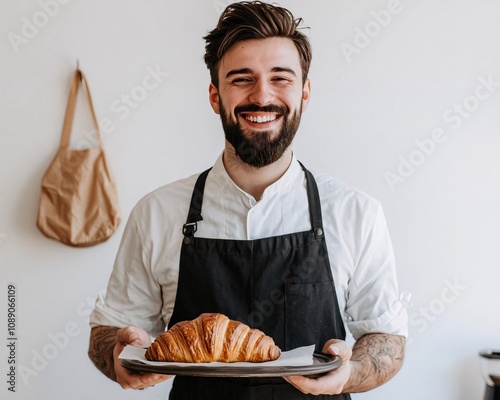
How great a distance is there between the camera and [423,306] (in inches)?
110

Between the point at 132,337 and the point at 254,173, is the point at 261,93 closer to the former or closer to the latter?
the point at 254,173

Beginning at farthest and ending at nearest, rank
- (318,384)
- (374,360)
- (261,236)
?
(261,236) → (374,360) → (318,384)

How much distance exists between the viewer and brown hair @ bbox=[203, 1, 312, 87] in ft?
5.55

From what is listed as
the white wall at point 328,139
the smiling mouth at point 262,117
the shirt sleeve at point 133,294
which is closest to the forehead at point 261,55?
the smiling mouth at point 262,117

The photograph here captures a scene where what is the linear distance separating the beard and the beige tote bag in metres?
1.32

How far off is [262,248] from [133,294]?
0.33m

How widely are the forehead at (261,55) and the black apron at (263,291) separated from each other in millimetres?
394

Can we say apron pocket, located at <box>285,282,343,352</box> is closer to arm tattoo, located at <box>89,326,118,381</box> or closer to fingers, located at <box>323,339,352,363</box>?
fingers, located at <box>323,339,352,363</box>

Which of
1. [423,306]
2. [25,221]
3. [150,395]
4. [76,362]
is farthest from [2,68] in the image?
[423,306]

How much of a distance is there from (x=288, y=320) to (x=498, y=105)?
1568 mm

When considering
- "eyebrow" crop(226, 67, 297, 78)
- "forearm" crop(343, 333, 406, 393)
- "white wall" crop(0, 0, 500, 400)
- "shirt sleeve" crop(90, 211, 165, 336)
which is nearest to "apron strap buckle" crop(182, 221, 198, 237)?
"shirt sleeve" crop(90, 211, 165, 336)

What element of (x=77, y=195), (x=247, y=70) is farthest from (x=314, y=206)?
(x=77, y=195)

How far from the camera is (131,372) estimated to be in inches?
54.6

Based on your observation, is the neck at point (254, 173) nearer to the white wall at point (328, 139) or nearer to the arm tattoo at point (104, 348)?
the arm tattoo at point (104, 348)
